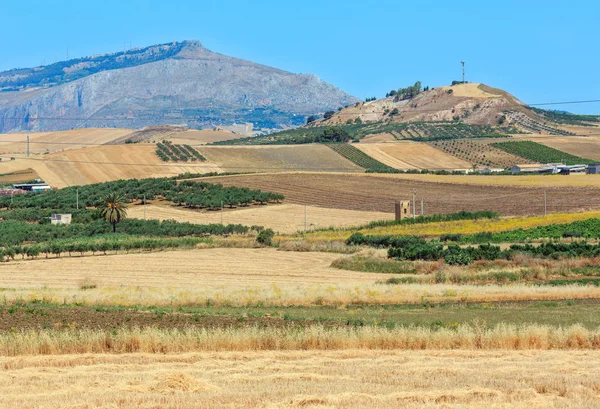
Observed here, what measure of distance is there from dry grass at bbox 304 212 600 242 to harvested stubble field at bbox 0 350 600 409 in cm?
4565

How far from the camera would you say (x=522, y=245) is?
6053 cm

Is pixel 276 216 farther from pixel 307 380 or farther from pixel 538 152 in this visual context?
pixel 538 152

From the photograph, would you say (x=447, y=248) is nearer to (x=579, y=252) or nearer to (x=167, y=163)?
(x=579, y=252)

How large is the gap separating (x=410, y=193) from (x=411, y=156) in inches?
1881

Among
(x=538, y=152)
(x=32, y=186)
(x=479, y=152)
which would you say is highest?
(x=479, y=152)

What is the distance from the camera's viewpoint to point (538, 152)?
14875 centimetres

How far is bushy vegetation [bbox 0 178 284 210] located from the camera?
96562 mm

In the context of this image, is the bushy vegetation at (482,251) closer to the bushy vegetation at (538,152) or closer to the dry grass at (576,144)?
the bushy vegetation at (538,152)

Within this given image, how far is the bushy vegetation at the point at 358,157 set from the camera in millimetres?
136375

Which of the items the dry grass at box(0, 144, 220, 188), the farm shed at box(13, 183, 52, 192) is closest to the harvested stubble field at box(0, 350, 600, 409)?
the dry grass at box(0, 144, 220, 188)

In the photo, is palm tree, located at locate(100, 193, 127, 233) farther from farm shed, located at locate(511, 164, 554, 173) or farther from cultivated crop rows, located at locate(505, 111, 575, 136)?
cultivated crop rows, located at locate(505, 111, 575, 136)

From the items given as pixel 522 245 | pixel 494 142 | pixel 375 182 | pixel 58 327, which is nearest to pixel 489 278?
pixel 522 245

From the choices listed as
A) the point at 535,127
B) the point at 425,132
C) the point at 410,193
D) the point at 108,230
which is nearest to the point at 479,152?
the point at 425,132

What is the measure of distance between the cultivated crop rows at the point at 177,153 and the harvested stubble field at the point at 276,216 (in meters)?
36.5
